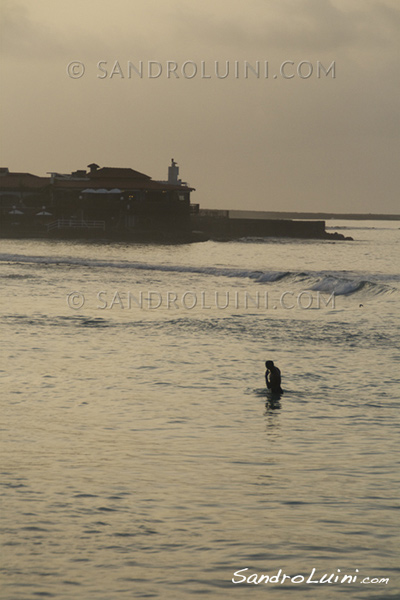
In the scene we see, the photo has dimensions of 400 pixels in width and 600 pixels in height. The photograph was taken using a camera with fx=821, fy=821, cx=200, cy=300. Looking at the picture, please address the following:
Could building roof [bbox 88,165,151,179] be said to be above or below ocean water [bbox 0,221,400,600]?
above

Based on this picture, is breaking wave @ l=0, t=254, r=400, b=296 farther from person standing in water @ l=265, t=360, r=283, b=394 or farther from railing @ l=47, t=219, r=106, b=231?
railing @ l=47, t=219, r=106, b=231

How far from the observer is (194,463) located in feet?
28.1

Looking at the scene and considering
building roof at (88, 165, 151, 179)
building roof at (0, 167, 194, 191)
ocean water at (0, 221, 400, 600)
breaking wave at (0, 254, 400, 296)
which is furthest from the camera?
building roof at (88, 165, 151, 179)

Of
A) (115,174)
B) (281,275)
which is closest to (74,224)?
(115,174)

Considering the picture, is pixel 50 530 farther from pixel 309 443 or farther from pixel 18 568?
pixel 309 443

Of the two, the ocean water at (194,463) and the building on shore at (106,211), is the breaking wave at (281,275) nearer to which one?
the ocean water at (194,463)

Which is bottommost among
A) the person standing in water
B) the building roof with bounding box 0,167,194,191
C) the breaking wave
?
the person standing in water

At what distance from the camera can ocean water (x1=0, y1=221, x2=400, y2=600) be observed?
593 centimetres

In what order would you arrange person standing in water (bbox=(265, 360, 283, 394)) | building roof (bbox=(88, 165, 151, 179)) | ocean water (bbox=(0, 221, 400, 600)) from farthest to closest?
1. building roof (bbox=(88, 165, 151, 179))
2. person standing in water (bbox=(265, 360, 283, 394))
3. ocean water (bbox=(0, 221, 400, 600))

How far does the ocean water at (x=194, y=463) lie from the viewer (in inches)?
234

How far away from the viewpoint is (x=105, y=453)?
29.2ft

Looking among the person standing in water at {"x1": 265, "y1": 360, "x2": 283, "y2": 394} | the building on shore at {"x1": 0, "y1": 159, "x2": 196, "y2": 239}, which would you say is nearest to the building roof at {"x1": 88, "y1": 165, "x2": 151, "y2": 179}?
the building on shore at {"x1": 0, "y1": 159, "x2": 196, "y2": 239}

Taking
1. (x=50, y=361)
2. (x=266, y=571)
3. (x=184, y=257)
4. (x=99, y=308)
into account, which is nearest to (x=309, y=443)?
(x=266, y=571)

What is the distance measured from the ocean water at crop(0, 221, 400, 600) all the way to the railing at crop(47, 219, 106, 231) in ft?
244
